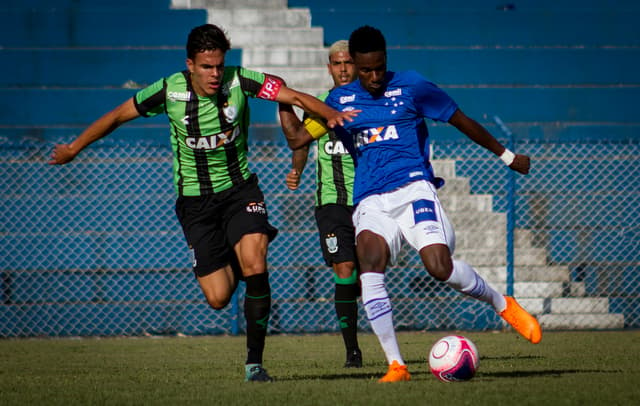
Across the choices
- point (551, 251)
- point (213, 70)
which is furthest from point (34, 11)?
point (213, 70)

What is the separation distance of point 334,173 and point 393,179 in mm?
1890

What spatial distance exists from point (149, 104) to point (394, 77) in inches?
61.4

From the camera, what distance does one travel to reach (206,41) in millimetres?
5957

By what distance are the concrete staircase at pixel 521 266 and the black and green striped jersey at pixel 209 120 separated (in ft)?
18.0

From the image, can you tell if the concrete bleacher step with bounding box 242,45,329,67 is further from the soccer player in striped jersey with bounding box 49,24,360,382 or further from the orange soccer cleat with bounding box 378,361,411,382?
the orange soccer cleat with bounding box 378,361,411,382

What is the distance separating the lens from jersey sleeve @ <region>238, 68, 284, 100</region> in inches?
240

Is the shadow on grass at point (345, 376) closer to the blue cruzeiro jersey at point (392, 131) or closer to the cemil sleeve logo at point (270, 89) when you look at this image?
the blue cruzeiro jersey at point (392, 131)

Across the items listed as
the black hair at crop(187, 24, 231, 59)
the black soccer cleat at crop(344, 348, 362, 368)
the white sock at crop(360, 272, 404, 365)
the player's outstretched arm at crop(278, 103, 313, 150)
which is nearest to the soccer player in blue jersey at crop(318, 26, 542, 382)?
the white sock at crop(360, 272, 404, 365)

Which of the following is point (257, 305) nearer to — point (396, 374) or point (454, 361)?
point (396, 374)

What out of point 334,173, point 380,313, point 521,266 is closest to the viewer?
point 380,313

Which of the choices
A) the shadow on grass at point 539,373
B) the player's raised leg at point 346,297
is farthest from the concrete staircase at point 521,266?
the shadow on grass at point 539,373

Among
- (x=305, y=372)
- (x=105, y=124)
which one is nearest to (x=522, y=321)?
(x=305, y=372)

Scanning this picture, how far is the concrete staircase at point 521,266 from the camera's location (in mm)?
10930

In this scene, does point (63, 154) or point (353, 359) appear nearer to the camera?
point (63, 154)
